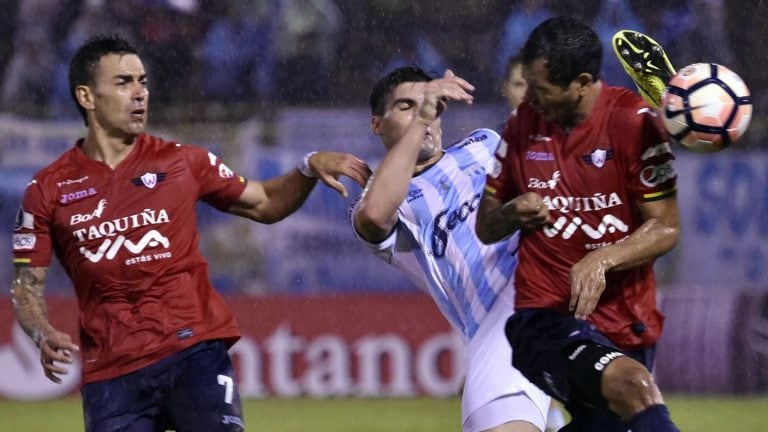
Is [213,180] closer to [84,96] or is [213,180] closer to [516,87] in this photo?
[84,96]

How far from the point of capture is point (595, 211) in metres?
5.02

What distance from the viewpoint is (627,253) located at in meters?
4.84

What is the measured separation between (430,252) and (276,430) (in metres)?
3.49

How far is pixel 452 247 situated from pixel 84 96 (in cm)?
164

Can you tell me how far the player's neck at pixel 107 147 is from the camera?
19.0ft

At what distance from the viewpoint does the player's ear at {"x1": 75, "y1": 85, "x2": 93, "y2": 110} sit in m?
5.96

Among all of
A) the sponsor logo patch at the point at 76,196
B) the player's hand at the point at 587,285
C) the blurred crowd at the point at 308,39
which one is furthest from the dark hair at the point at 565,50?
the blurred crowd at the point at 308,39

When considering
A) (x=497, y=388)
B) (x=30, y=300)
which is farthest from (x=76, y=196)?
(x=497, y=388)

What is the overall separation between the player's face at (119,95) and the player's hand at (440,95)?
1.19 meters

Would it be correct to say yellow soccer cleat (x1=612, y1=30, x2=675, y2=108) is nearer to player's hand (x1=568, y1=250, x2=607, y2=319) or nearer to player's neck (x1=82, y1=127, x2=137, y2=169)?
player's hand (x1=568, y1=250, x2=607, y2=319)

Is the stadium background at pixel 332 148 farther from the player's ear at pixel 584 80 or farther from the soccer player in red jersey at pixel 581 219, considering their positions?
the player's ear at pixel 584 80

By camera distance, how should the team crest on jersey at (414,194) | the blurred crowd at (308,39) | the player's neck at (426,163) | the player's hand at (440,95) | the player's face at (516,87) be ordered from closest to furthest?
the player's hand at (440,95), the team crest on jersey at (414,194), the player's neck at (426,163), the player's face at (516,87), the blurred crowd at (308,39)

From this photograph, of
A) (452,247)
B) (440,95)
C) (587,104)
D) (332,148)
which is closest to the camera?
(587,104)

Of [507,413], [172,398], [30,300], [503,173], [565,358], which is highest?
[503,173]
